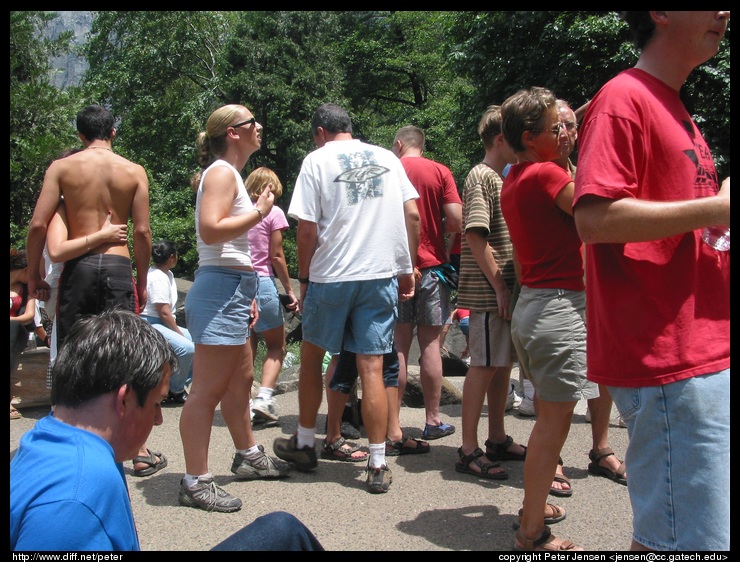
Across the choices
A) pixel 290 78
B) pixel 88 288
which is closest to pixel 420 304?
pixel 88 288

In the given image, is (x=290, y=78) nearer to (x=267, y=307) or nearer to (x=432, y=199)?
(x=267, y=307)

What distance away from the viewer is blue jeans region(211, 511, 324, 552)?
1.88 metres

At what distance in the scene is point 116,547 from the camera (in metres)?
1.54

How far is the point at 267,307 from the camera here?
5.55 meters

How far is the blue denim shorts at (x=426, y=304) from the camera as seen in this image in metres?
4.83

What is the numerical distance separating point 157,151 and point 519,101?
92.1 ft

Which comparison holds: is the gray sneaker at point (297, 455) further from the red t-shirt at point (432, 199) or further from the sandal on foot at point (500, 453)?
the red t-shirt at point (432, 199)

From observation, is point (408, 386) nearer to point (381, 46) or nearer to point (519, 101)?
point (519, 101)

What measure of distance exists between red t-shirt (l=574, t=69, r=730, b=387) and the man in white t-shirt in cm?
205

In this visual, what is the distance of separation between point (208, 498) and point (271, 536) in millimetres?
1807

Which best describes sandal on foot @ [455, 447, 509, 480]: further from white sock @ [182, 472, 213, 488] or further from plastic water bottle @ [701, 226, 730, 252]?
plastic water bottle @ [701, 226, 730, 252]

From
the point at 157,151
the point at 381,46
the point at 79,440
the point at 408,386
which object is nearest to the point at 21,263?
the point at 408,386

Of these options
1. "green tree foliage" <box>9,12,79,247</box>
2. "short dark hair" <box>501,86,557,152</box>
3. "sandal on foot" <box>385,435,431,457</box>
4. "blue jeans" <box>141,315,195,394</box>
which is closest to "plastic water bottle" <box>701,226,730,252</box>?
"short dark hair" <box>501,86,557,152</box>

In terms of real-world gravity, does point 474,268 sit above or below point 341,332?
above
